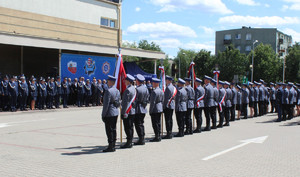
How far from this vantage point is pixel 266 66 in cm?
6169

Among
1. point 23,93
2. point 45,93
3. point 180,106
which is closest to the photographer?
point 180,106

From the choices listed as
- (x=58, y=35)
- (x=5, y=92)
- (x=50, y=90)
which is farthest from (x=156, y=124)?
(x=58, y=35)

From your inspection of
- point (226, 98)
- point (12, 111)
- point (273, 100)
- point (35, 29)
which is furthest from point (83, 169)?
point (35, 29)

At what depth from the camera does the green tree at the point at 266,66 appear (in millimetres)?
61812

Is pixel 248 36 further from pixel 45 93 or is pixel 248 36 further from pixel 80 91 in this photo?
pixel 45 93

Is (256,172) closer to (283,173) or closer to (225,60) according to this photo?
(283,173)

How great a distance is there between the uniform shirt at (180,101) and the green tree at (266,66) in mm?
54019

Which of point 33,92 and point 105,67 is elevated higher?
point 105,67

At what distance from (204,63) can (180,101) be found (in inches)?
2147

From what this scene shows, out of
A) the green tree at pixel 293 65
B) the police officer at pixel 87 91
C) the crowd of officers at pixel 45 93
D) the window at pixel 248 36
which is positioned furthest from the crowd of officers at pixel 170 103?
the window at pixel 248 36

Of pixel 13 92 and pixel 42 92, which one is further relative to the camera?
pixel 42 92

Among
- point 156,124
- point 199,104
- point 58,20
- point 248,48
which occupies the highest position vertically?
point 248,48

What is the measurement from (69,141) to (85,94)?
12.9m

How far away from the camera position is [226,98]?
1457cm
